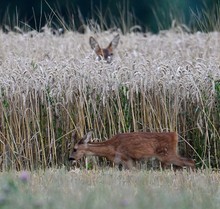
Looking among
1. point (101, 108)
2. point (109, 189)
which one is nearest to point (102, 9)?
point (101, 108)

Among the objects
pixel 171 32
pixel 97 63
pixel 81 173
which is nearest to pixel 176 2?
pixel 171 32

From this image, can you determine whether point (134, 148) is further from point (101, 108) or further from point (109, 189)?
point (109, 189)

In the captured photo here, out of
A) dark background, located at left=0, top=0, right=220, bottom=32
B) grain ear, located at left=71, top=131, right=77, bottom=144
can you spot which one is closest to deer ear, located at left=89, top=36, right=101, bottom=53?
grain ear, located at left=71, top=131, right=77, bottom=144

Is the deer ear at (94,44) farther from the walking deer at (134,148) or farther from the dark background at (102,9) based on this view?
the dark background at (102,9)

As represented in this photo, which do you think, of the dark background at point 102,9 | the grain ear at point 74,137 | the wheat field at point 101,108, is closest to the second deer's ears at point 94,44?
the wheat field at point 101,108

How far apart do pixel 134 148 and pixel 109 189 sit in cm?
355

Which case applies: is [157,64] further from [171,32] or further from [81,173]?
[171,32]

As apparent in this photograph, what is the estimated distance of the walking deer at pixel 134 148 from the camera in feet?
44.1

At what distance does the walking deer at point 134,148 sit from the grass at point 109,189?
29.9 inches

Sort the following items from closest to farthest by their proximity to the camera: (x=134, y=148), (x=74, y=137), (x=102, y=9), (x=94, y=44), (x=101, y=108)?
1. (x=134, y=148)
2. (x=74, y=137)
3. (x=101, y=108)
4. (x=94, y=44)
5. (x=102, y=9)

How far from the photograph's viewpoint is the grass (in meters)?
8.49

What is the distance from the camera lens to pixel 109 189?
9.98m

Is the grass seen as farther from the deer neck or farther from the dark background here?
the dark background

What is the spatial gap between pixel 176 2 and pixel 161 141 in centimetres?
2156
